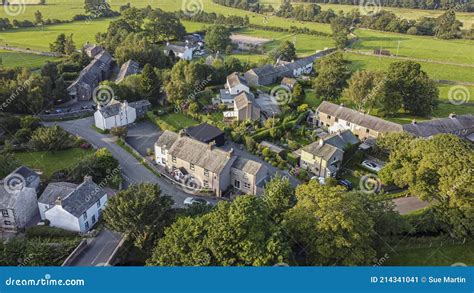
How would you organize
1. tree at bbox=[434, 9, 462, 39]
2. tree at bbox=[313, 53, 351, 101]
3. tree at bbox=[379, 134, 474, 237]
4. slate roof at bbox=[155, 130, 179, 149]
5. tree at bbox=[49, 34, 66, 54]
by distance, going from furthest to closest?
tree at bbox=[434, 9, 462, 39] < tree at bbox=[49, 34, 66, 54] < tree at bbox=[313, 53, 351, 101] < slate roof at bbox=[155, 130, 179, 149] < tree at bbox=[379, 134, 474, 237]

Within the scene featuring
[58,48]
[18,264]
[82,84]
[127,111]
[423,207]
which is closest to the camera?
[18,264]

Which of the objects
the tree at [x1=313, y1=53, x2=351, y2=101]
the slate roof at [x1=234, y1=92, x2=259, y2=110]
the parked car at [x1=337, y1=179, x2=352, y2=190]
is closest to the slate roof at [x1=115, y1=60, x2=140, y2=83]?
the slate roof at [x1=234, y1=92, x2=259, y2=110]

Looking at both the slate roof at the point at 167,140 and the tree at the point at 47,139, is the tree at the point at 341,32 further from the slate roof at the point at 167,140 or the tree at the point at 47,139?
the tree at the point at 47,139

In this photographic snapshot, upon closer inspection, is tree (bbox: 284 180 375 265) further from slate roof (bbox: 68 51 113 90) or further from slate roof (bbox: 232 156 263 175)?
slate roof (bbox: 68 51 113 90)

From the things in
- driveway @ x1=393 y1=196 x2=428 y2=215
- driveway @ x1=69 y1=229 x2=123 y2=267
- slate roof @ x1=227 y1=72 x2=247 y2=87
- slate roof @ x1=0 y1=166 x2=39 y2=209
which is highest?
slate roof @ x1=227 y1=72 x2=247 y2=87

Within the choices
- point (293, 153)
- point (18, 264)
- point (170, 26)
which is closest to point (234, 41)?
point (170, 26)

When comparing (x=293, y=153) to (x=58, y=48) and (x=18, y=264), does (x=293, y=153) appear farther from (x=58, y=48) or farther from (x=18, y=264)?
(x=58, y=48)
